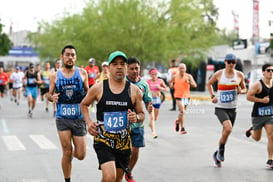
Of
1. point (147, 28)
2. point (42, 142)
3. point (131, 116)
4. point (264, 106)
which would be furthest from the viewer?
point (147, 28)

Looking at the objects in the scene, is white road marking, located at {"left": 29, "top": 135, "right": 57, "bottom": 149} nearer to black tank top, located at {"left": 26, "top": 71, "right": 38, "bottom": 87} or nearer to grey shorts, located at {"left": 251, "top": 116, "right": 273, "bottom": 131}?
grey shorts, located at {"left": 251, "top": 116, "right": 273, "bottom": 131}

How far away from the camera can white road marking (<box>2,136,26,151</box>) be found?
11391 mm

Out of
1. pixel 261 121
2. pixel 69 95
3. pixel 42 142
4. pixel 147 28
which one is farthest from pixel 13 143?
pixel 147 28

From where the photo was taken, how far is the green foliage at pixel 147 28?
39.4 m

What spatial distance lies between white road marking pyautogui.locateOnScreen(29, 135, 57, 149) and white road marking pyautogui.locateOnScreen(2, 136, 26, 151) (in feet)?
1.18

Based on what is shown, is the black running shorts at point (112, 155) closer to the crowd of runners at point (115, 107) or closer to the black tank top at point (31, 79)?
the crowd of runners at point (115, 107)

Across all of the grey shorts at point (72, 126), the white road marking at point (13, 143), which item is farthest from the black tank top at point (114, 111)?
the white road marking at point (13, 143)

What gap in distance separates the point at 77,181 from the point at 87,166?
4.28 feet

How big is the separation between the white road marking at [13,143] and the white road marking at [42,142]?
0.36 m

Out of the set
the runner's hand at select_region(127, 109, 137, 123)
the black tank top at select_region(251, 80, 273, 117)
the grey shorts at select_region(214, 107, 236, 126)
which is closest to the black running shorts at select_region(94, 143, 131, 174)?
the runner's hand at select_region(127, 109, 137, 123)

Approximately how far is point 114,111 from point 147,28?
33.8 meters

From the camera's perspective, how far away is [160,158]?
10.2 m

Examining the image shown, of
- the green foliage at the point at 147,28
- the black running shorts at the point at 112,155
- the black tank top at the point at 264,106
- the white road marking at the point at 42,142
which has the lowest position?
the white road marking at the point at 42,142

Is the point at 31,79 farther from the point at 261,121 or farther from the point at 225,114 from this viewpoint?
the point at 261,121
